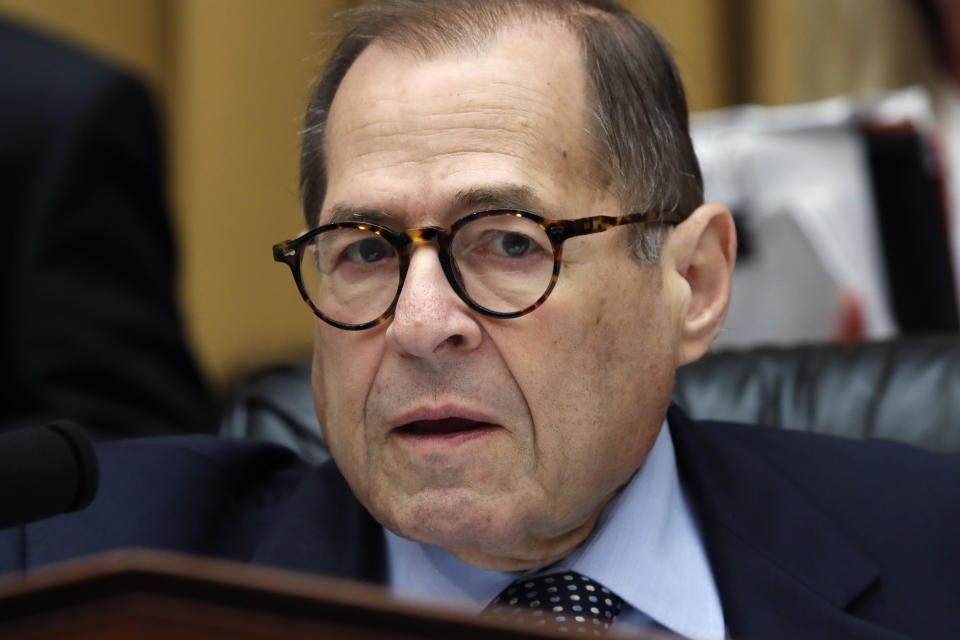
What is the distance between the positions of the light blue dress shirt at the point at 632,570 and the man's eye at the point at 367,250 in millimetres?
323

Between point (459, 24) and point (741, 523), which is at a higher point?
point (459, 24)

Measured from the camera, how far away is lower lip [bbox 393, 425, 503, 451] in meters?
1.21

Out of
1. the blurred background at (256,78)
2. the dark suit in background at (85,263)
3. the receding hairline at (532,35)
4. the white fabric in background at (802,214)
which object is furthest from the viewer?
the blurred background at (256,78)

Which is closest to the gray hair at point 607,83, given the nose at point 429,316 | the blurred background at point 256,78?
the nose at point 429,316

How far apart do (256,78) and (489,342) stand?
2609 millimetres

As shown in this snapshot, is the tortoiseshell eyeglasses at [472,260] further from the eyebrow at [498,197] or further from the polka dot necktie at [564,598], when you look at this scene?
the polka dot necktie at [564,598]

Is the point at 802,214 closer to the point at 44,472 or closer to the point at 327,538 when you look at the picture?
the point at 327,538

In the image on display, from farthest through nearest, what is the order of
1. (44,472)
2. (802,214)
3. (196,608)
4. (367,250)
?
1. (802,214)
2. (367,250)
3. (44,472)
4. (196,608)

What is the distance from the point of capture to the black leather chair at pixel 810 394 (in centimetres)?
182

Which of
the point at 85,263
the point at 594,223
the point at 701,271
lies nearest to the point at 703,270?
the point at 701,271

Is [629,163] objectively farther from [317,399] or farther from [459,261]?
[317,399]

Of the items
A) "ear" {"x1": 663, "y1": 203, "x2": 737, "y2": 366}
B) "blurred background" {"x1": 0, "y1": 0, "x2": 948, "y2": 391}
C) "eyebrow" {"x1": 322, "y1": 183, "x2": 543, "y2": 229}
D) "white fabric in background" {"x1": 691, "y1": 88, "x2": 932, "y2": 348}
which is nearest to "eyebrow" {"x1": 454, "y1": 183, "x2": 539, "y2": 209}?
"eyebrow" {"x1": 322, "y1": 183, "x2": 543, "y2": 229}

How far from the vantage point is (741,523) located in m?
1.46

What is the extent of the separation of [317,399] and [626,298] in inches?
13.9
